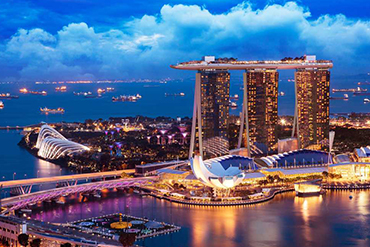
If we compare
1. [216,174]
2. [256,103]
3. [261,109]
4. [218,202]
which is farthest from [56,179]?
[261,109]

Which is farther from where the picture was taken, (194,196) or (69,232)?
(194,196)

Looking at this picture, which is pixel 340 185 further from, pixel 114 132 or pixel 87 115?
pixel 87 115

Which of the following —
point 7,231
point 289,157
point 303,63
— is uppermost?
point 303,63

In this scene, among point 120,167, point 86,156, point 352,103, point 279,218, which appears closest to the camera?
point 279,218

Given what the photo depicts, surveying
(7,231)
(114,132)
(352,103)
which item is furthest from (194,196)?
(352,103)

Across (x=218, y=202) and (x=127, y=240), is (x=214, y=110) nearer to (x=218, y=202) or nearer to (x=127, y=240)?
(x=218, y=202)

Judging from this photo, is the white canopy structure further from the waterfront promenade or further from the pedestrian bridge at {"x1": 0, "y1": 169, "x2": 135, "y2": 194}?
the waterfront promenade

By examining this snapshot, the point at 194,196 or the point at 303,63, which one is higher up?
the point at 303,63

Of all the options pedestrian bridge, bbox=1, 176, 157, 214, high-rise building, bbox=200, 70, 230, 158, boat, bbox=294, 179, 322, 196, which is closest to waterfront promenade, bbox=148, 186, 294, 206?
boat, bbox=294, 179, 322, 196
